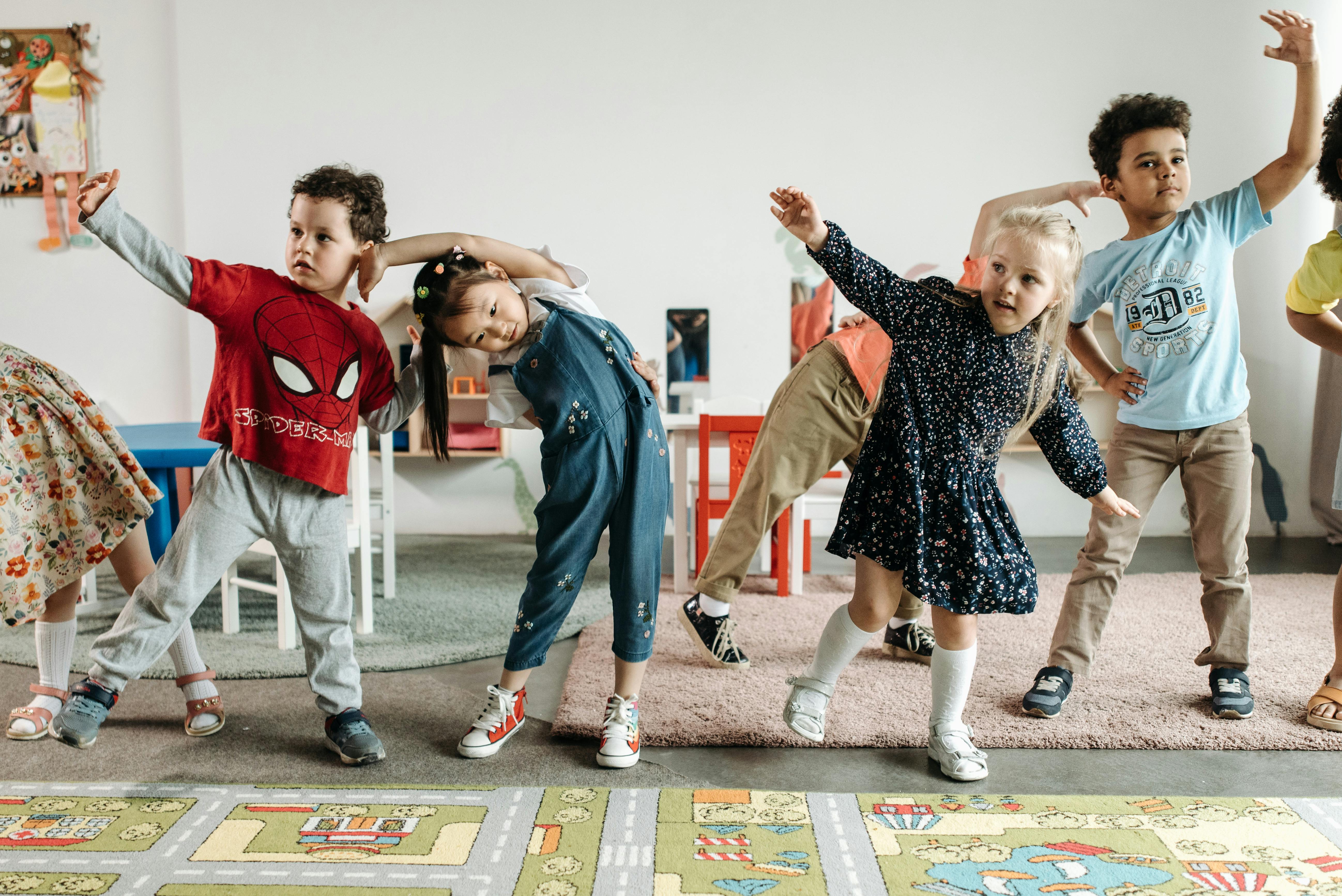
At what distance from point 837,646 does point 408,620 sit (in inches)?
54.0

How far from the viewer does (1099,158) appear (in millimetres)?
1740

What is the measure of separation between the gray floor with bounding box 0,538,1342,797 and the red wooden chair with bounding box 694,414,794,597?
1094 millimetres

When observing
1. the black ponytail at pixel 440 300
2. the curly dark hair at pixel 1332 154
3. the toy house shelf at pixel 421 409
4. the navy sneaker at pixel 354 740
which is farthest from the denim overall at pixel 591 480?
the toy house shelf at pixel 421 409

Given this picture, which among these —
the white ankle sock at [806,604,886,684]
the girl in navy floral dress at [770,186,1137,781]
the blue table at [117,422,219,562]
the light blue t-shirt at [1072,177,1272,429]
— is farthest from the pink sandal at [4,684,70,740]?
the light blue t-shirt at [1072,177,1272,429]

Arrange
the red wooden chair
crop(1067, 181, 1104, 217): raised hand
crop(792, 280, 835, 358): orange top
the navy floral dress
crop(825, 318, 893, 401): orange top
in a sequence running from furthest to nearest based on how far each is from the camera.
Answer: crop(792, 280, 835, 358): orange top < the red wooden chair < crop(825, 318, 893, 401): orange top < crop(1067, 181, 1104, 217): raised hand < the navy floral dress

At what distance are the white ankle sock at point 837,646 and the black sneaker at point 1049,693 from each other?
405 mm

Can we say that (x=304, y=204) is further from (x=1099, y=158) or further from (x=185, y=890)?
(x=1099, y=158)

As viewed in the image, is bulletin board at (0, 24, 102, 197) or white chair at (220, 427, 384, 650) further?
bulletin board at (0, 24, 102, 197)

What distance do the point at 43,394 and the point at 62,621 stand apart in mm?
428

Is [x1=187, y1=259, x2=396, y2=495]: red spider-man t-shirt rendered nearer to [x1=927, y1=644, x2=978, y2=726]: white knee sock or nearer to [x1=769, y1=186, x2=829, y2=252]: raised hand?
[x1=769, y1=186, x2=829, y2=252]: raised hand

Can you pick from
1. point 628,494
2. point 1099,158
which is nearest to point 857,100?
point 1099,158

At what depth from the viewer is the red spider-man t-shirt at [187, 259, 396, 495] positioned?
142cm

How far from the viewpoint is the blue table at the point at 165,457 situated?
7.08ft

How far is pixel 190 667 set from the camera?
1.68m
